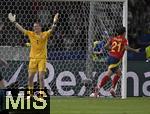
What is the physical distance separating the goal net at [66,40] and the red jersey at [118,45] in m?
0.95

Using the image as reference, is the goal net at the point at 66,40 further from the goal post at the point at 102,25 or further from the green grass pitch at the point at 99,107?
the green grass pitch at the point at 99,107

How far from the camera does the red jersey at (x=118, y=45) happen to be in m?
20.3

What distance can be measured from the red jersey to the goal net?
950mm

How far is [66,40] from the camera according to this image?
21766mm

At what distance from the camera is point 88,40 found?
21.5 meters

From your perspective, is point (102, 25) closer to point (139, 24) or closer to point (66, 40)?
point (66, 40)

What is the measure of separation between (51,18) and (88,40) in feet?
4.70

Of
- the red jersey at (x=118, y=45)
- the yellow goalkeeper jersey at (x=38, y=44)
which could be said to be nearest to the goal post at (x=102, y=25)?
the red jersey at (x=118, y=45)

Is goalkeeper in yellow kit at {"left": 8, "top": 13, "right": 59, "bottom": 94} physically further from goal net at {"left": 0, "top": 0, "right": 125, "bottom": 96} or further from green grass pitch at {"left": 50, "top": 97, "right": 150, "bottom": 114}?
goal net at {"left": 0, "top": 0, "right": 125, "bottom": 96}

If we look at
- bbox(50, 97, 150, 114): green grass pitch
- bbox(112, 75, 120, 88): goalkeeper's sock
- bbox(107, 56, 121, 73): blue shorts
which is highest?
bbox(107, 56, 121, 73): blue shorts

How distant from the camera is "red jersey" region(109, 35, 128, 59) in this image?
20.3m
